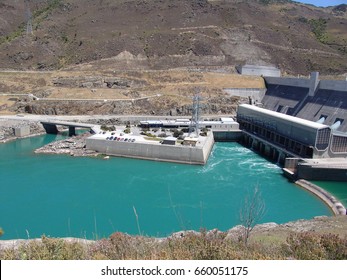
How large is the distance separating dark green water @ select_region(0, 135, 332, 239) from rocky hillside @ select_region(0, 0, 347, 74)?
4008 cm

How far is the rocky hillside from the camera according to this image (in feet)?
245

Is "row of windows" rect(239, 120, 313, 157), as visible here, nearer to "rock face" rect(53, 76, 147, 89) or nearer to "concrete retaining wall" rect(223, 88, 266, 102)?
"concrete retaining wall" rect(223, 88, 266, 102)

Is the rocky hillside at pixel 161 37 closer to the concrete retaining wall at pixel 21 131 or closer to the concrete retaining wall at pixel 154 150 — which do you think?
the concrete retaining wall at pixel 21 131

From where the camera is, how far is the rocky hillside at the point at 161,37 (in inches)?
2940

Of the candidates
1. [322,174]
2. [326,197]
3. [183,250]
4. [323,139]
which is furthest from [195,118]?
[183,250]

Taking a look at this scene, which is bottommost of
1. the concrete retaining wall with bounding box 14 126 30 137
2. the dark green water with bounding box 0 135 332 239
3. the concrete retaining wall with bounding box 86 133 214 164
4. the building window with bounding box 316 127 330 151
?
the dark green water with bounding box 0 135 332 239

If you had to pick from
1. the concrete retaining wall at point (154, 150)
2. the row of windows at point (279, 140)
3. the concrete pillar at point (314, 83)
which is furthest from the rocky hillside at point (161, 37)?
the concrete retaining wall at point (154, 150)

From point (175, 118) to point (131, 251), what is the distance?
140 feet

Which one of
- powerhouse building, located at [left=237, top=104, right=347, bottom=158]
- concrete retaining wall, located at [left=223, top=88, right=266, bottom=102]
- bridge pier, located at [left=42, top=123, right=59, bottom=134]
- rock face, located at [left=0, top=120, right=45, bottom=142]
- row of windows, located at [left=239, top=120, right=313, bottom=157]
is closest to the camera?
powerhouse building, located at [left=237, top=104, right=347, bottom=158]

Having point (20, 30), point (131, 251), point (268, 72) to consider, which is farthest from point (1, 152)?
point (20, 30)

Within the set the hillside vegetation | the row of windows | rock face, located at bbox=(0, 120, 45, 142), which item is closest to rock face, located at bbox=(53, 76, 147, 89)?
rock face, located at bbox=(0, 120, 45, 142)

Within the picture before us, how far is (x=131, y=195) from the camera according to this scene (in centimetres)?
2631

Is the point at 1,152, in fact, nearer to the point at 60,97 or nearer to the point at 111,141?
the point at 111,141

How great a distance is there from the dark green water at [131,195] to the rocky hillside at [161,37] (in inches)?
1578
